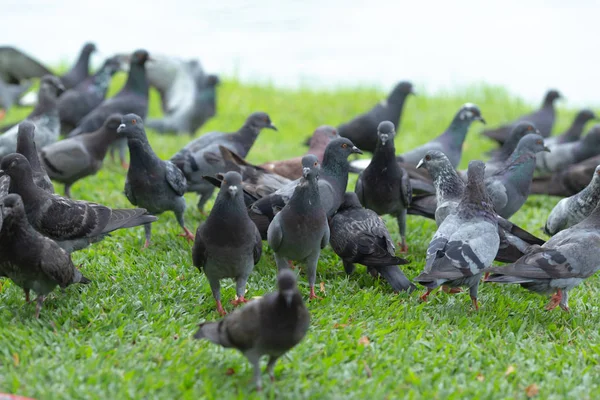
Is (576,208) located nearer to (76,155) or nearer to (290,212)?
(290,212)

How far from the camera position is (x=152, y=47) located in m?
19.0

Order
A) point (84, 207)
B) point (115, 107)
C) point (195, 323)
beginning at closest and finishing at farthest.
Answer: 1. point (195, 323)
2. point (84, 207)
3. point (115, 107)

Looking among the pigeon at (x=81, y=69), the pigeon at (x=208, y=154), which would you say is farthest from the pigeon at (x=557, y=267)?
the pigeon at (x=81, y=69)

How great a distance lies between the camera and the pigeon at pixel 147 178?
286 inches

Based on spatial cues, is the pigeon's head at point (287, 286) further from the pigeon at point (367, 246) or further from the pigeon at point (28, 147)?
the pigeon at point (28, 147)

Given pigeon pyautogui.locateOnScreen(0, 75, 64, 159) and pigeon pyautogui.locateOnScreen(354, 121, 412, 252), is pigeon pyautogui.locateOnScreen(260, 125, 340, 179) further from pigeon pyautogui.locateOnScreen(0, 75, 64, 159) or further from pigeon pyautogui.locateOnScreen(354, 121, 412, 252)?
pigeon pyautogui.locateOnScreen(0, 75, 64, 159)

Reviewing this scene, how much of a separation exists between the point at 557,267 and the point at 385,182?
1.99 meters

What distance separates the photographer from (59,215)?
19.9ft

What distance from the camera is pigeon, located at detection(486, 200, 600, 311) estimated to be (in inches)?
231

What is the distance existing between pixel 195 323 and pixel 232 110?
8.68m

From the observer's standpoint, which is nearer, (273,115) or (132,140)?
(132,140)

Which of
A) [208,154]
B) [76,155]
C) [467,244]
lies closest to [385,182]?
[467,244]

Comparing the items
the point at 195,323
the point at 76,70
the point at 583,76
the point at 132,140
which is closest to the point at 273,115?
the point at 76,70

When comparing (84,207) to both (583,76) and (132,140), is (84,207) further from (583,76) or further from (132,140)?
(583,76)
